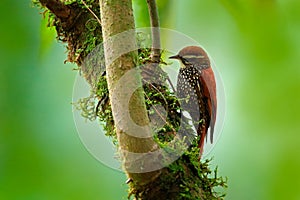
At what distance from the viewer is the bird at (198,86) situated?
1042mm

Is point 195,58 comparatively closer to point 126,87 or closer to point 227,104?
point 227,104

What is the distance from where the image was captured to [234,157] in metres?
1.13

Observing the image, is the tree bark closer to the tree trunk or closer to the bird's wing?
the tree trunk

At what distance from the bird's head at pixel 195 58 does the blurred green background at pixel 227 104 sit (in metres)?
0.02

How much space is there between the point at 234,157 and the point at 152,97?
0.27 meters

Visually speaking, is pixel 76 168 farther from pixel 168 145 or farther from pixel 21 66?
pixel 168 145

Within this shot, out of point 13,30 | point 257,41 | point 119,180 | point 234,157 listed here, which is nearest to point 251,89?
point 257,41

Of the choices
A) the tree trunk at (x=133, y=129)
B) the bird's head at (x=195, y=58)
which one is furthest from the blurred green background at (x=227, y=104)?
the tree trunk at (x=133, y=129)

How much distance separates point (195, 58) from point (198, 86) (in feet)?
0.19

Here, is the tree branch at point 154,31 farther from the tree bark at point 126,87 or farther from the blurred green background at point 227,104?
the tree bark at point 126,87

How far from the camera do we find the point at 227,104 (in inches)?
42.8

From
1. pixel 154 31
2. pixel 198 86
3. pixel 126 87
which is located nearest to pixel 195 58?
pixel 198 86

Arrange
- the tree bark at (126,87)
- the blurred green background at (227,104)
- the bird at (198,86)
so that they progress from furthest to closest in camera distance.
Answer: the bird at (198,86) < the blurred green background at (227,104) < the tree bark at (126,87)

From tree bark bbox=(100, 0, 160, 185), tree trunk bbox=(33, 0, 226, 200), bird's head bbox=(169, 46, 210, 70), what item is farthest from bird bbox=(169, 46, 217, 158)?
tree bark bbox=(100, 0, 160, 185)
